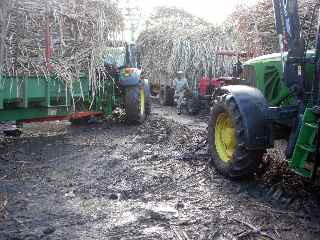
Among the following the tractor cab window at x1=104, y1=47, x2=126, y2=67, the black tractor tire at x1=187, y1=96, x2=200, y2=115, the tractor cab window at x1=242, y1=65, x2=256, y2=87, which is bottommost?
the black tractor tire at x1=187, y1=96, x2=200, y2=115

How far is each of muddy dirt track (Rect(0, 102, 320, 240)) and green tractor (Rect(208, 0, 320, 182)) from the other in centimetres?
41

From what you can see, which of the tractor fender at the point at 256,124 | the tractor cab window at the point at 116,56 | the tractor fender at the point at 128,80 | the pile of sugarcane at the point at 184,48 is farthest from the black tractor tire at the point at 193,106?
the tractor fender at the point at 256,124

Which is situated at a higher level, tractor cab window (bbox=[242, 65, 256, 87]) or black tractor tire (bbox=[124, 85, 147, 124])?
tractor cab window (bbox=[242, 65, 256, 87])

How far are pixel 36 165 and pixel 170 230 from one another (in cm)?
335

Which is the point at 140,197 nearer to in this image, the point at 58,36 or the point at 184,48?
the point at 58,36

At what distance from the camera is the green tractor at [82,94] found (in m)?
8.38

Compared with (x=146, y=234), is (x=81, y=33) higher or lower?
higher

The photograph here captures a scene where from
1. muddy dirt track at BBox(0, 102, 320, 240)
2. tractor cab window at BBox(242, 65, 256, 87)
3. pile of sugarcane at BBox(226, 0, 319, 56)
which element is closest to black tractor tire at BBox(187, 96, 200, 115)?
pile of sugarcane at BBox(226, 0, 319, 56)

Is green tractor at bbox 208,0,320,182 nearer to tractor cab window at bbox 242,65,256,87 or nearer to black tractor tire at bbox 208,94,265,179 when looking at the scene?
black tractor tire at bbox 208,94,265,179

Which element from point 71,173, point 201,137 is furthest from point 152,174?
point 201,137

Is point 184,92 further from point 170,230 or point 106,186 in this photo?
point 170,230

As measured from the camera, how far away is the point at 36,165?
7.04 metres

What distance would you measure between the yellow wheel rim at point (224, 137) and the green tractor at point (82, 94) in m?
3.53

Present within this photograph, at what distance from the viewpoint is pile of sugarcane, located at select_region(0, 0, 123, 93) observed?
8.23m
